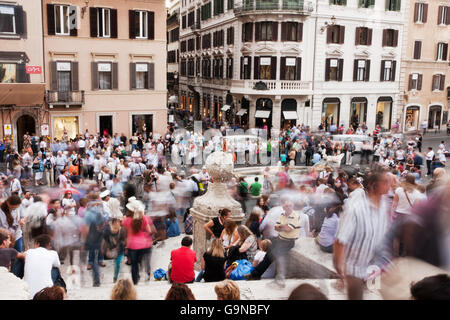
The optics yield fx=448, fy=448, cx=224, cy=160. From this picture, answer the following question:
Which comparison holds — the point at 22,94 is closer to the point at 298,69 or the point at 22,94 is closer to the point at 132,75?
the point at 132,75

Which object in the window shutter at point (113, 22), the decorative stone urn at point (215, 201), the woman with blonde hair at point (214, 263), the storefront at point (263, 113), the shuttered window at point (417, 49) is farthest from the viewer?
the shuttered window at point (417, 49)

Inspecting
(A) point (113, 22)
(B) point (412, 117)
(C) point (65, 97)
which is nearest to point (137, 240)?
Answer: (C) point (65, 97)

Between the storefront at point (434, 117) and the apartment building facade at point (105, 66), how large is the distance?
2593cm

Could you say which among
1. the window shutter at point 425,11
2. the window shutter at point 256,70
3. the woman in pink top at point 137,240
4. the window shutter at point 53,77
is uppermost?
the window shutter at point 425,11

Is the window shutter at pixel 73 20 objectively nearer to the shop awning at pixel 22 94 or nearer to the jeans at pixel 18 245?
the shop awning at pixel 22 94

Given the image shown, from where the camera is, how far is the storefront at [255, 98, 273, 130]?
3566cm

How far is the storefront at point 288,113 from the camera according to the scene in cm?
3519

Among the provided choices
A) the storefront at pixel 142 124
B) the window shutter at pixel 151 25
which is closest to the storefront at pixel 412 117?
Result: the storefront at pixel 142 124

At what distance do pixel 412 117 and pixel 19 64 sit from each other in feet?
107

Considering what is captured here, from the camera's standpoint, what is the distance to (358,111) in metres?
38.3

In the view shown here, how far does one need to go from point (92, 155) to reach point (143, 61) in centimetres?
1198
